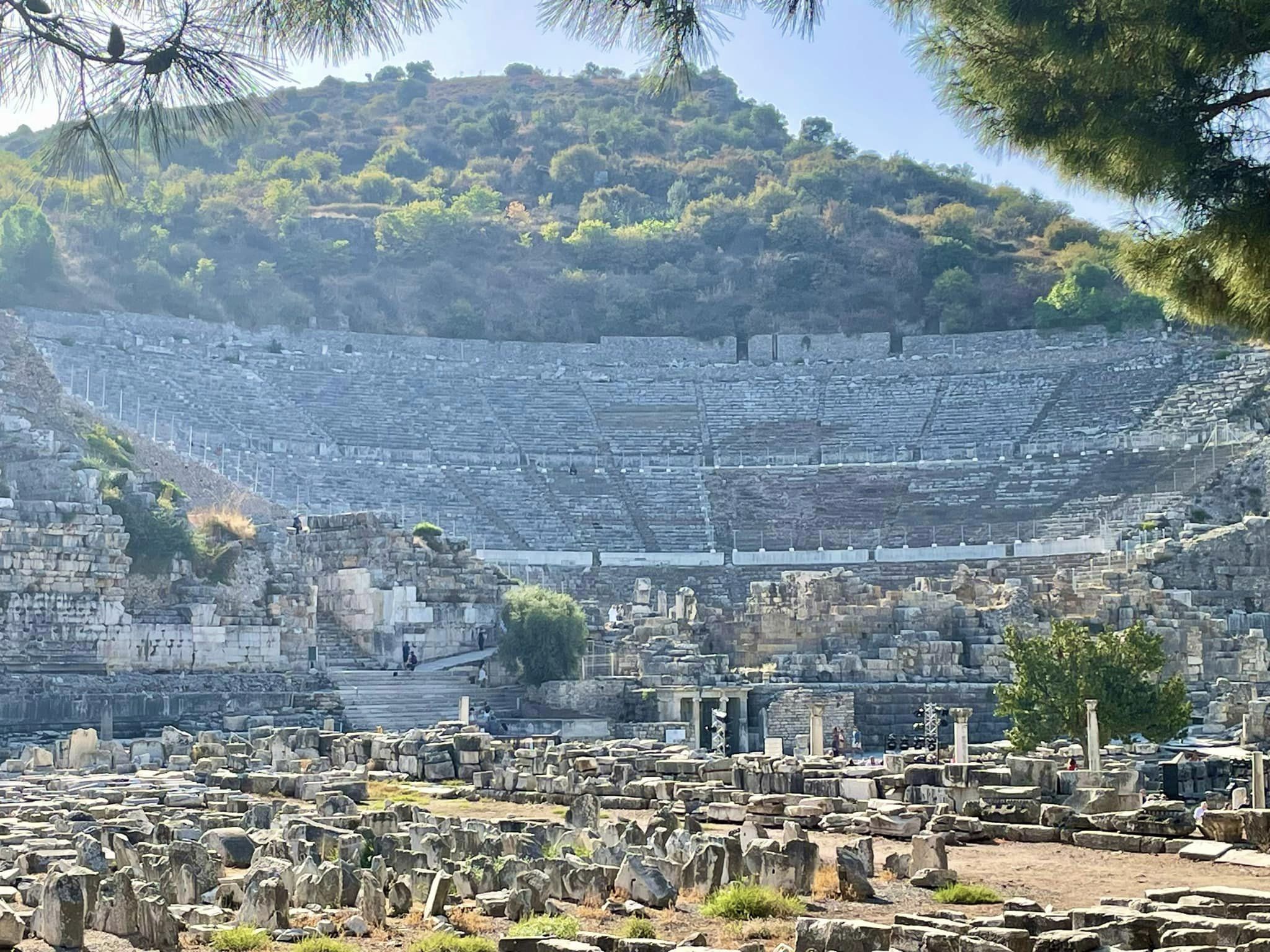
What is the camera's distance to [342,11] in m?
7.95

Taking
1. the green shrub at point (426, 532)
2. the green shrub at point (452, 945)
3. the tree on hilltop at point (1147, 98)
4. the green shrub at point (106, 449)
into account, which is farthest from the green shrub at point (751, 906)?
the green shrub at point (106, 449)

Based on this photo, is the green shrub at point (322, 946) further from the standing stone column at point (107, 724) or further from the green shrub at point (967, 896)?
the standing stone column at point (107, 724)

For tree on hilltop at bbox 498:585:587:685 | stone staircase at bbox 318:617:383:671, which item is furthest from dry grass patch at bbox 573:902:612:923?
tree on hilltop at bbox 498:585:587:685

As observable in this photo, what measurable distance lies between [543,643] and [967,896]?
18564mm

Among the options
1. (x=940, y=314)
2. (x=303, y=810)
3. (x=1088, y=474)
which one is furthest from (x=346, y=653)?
(x=940, y=314)

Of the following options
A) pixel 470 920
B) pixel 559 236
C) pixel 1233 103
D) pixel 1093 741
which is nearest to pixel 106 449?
pixel 1093 741

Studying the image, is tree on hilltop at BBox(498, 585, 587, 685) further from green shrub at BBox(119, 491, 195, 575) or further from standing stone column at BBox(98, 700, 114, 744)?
standing stone column at BBox(98, 700, 114, 744)

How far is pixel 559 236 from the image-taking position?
76.6 m

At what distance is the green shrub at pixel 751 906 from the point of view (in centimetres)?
985

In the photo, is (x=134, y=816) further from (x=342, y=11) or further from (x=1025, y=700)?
(x=1025, y=700)

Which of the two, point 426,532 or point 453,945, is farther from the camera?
point 426,532

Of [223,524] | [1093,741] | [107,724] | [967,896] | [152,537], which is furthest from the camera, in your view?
[223,524]

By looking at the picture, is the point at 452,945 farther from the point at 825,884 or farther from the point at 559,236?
the point at 559,236

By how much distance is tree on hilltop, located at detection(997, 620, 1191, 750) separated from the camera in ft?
68.4
